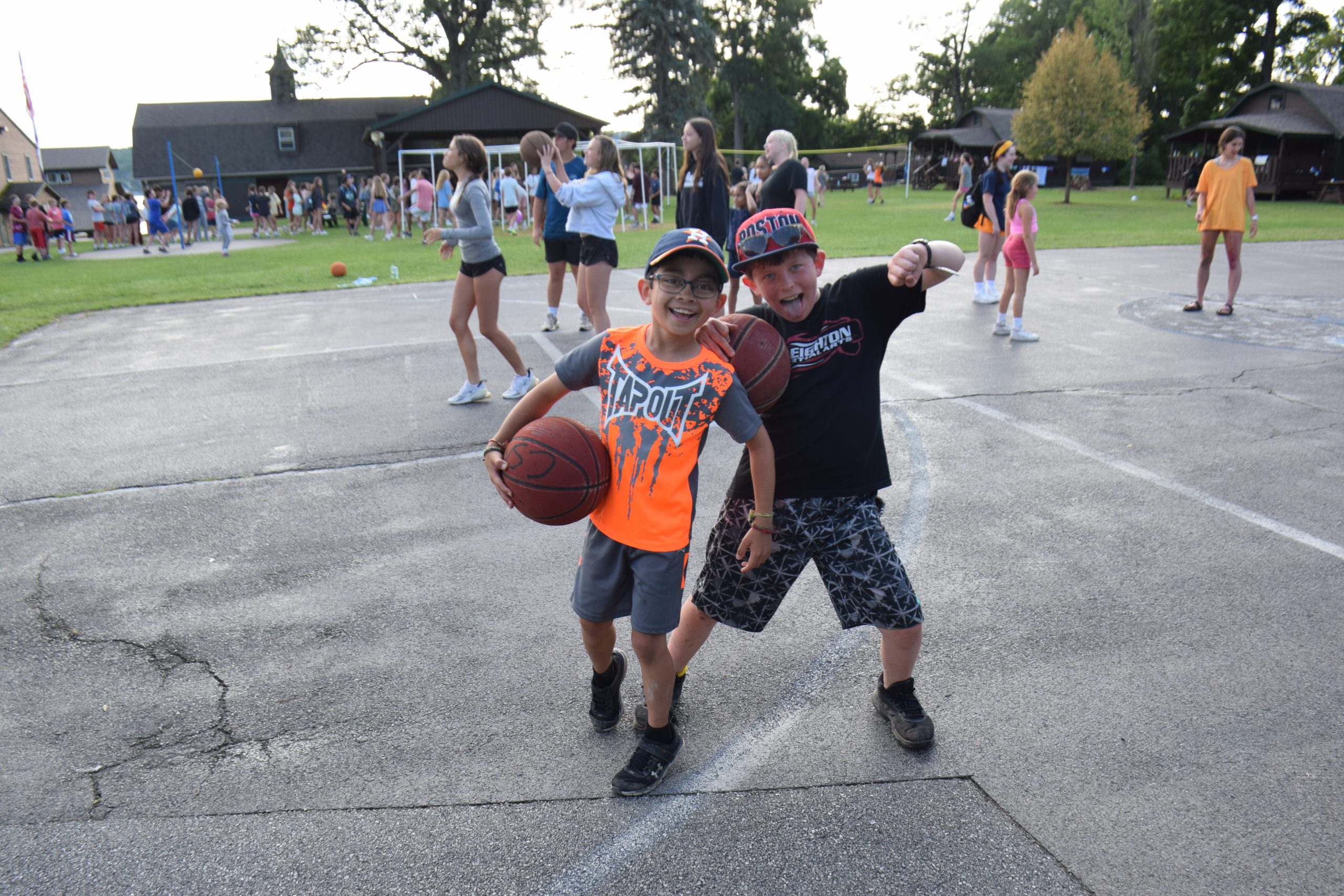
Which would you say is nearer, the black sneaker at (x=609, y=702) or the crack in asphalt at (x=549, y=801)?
the crack in asphalt at (x=549, y=801)

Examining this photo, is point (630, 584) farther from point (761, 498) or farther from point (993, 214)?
point (993, 214)

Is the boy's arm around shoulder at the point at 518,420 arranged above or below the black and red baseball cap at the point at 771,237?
below

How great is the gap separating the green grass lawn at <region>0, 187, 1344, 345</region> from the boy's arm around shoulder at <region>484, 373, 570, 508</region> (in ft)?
38.8

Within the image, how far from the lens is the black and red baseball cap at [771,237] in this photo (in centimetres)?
285

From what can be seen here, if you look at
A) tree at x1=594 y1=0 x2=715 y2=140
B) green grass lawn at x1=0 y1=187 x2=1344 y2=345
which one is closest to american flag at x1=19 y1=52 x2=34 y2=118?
green grass lawn at x1=0 y1=187 x2=1344 y2=345

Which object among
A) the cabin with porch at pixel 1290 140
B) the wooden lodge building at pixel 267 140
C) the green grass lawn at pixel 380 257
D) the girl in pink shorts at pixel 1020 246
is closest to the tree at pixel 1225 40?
the cabin with porch at pixel 1290 140

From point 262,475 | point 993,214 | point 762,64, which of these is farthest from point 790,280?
point 762,64

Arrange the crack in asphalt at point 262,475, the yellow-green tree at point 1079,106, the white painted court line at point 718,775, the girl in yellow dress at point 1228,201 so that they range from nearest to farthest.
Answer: the white painted court line at point 718,775 < the crack in asphalt at point 262,475 < the girl in yellow dress at point 1228,201 < the yellow-green tree at point 1079,106

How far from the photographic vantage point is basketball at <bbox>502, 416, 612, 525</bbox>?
113 inches

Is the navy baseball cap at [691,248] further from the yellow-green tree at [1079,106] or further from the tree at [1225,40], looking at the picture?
the tree at [1225,40]

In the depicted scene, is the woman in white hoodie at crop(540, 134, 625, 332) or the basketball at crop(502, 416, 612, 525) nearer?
the basketball at crop(502, 416, 612, 525)

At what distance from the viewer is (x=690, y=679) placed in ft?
12.2

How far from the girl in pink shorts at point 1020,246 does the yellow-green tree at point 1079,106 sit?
3276 cm

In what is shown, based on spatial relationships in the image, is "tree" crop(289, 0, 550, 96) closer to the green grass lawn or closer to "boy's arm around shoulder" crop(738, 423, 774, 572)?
the green grass lawn
